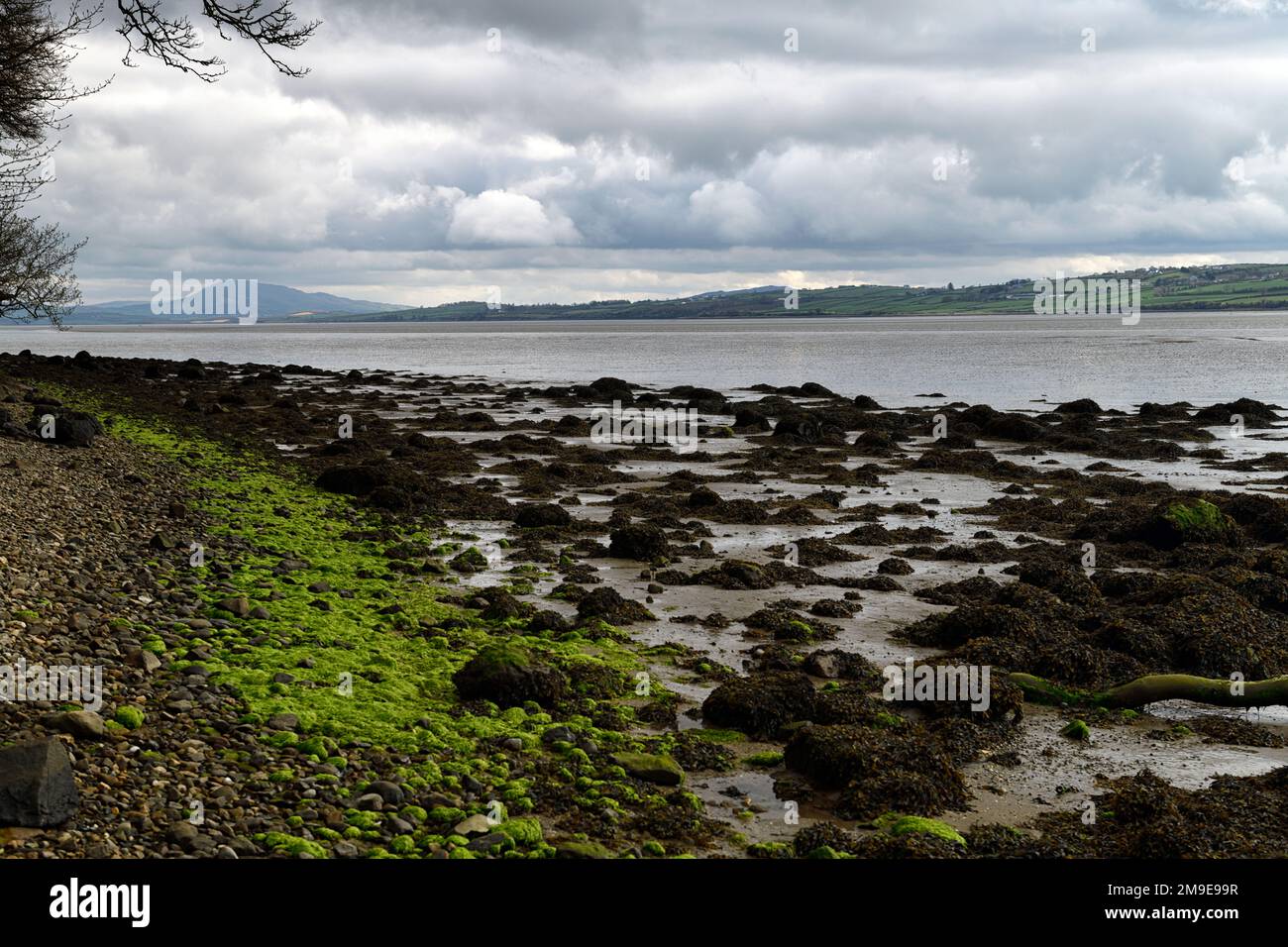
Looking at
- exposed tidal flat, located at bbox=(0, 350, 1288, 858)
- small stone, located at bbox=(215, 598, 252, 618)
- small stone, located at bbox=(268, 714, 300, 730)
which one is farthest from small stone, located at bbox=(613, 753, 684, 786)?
small stone, located at bbox=(215, 598, 252, 618)

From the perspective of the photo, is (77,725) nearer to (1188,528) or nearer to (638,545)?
(638,545)

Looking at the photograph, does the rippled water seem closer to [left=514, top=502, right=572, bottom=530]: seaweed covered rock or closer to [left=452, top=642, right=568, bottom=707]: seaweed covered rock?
[left=514, top=502, right=572, bottom=530]: seaweed covered rock

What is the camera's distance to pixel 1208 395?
60.1 metres

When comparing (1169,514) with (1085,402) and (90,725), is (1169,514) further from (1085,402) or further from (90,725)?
(1085,402)

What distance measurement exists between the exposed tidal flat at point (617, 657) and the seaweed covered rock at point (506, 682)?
1.3 inches

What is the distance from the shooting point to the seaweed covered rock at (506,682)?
35.6 ft

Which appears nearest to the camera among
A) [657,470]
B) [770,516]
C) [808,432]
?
[770,516]

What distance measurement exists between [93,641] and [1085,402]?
49.3 metres

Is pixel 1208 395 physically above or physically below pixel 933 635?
above

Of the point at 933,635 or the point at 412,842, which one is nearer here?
the point at 412,842

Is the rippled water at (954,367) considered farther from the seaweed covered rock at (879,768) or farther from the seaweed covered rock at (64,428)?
the seaweed covered rock at (879,768)
